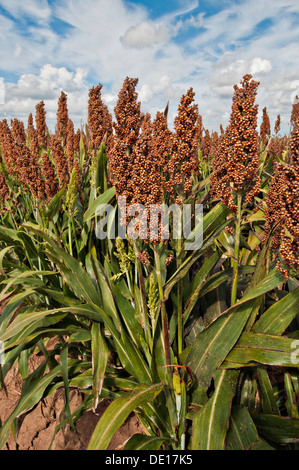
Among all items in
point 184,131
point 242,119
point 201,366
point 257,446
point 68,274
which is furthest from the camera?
point 68,274

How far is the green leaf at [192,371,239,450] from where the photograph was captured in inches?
58.8

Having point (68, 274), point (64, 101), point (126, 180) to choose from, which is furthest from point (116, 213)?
point (64, 101)

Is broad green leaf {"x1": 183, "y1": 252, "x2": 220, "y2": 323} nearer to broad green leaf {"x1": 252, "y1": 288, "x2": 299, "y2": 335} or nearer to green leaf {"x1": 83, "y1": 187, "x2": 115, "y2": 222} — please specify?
broad green leaf {"x1": 252, "y1": 288, "x2": 299, "y2": 335}

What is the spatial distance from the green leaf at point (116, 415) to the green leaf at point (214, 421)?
0.96 feet

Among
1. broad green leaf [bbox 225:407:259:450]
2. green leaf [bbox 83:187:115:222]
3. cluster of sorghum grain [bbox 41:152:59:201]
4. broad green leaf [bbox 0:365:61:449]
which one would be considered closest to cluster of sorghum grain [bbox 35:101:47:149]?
cluster of sorghum grain [bbox 41:152:59:201]

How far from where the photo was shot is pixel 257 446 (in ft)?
4.91

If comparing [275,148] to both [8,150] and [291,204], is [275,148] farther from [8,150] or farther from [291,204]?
[8,150]

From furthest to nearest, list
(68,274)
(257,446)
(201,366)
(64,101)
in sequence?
1. (64,101)
2. (68,274)
3. (201,366)
4. (257,446)

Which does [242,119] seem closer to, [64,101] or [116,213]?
[116,213]

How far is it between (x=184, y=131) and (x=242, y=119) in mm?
351

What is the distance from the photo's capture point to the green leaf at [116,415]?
4.66ft

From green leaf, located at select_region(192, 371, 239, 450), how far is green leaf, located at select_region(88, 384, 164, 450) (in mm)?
293

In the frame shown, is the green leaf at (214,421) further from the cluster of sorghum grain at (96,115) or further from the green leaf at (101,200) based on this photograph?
the cluster of sorghum grain at (96,115)

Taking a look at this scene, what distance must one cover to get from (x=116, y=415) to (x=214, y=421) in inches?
21.8
